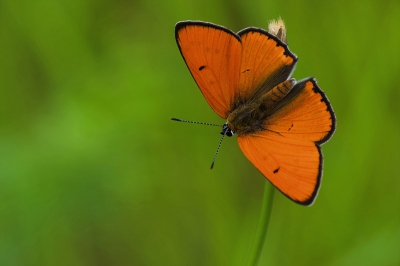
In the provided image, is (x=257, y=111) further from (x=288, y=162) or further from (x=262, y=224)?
(x=262, y=224)

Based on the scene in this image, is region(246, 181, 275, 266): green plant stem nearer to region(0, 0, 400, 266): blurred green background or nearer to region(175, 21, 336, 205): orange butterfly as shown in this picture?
region(175, 21, 336, 205): orange butterfly

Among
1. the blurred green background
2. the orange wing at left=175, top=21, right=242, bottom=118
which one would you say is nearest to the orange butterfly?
the orange wing at left=175, top=21, right=242, bottom=118

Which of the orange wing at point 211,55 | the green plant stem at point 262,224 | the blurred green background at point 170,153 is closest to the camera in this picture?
the green plant stem at point 262,224

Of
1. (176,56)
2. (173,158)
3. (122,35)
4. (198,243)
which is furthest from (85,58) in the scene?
(198,243)

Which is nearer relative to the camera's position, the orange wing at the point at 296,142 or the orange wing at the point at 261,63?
the orange wing at the point at 296,142

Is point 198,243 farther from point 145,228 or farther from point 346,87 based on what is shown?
point 346,87

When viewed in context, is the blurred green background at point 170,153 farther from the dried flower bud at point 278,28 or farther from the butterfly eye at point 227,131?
the dried flower bud at point 278,28

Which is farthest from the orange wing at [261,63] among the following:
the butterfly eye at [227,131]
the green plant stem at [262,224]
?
the green plant stem at [262,224]
